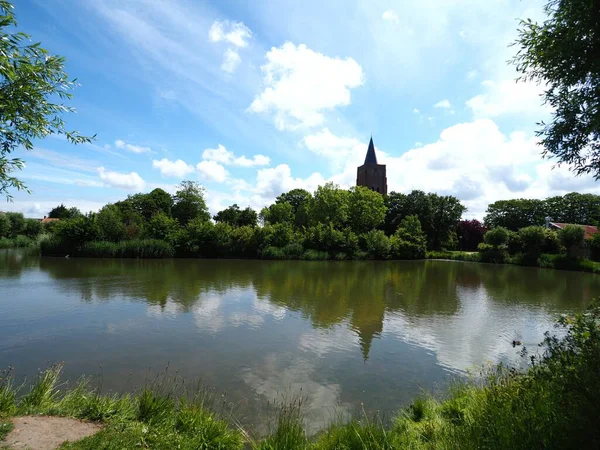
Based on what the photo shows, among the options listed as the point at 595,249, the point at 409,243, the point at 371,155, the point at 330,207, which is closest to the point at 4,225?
the point at 330,207

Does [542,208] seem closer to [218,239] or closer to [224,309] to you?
[218,239]

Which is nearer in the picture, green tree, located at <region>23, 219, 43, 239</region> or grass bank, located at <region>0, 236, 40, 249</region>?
grass bank, located at <region>0, 236, 40, 249</region>

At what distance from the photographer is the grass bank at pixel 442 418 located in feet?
11.0

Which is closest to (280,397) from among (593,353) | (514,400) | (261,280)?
(514,400)

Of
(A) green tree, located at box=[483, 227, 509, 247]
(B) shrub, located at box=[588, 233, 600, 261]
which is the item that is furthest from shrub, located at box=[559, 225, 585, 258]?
(A) green tree, located at box=[483, 227, 509, 247]

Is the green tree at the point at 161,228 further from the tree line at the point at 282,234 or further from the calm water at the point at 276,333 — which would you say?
the calm water at the point at 276,333

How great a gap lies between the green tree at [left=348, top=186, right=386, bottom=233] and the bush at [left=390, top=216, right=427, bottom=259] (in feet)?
14.0

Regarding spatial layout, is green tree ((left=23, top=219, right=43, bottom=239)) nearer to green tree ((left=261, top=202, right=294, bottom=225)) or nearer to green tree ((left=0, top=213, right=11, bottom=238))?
green tree ((left=0, top=213, right=11, bottom=238))

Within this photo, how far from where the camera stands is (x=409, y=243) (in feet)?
158

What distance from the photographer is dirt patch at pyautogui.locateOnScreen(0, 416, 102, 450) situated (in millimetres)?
4000

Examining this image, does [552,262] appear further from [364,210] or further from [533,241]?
[364,210]

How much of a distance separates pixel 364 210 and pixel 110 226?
35154mm

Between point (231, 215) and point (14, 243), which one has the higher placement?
point (231, 215)

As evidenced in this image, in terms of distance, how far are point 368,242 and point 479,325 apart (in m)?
33.1
